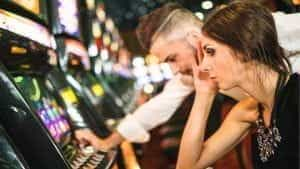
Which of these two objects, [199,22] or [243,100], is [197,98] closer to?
[243,100]

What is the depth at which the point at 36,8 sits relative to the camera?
2195 millimetres

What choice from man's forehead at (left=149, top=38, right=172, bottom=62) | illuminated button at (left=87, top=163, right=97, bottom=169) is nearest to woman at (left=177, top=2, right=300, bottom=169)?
man's forehead at (left=149, top=38, right=172, bottom=62)

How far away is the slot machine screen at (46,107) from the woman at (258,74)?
25.5 inches

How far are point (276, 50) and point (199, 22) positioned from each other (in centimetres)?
50

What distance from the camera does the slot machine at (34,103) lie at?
1671 mm

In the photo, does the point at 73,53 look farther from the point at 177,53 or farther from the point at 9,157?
the point at 9,157

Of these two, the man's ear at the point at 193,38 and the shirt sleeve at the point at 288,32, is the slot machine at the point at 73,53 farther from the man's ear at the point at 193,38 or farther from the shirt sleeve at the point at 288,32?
the shirt sleeve at the point at 288,32

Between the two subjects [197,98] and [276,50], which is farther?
[197,98]

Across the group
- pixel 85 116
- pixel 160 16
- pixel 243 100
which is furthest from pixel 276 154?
pixel 85 116

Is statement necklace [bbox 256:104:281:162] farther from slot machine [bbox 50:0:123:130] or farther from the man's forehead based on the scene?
slot machine [bbox 50:0:123:130]

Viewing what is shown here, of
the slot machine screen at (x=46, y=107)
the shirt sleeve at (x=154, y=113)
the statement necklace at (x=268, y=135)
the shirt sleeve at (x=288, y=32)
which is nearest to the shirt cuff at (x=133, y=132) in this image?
the shirt sleeve at (x=154, y=113)

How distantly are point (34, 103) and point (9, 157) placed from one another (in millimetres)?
625

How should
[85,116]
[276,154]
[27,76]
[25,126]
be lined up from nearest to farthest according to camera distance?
[25,126] < [276,154] < [27,76] < [85,116]

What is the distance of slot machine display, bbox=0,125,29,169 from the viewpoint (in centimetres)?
149
